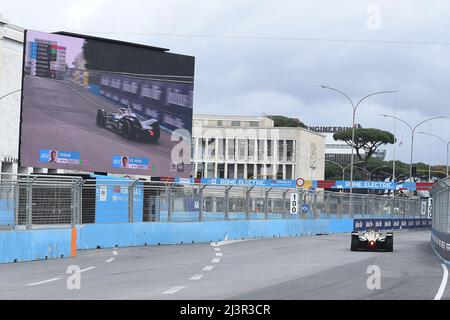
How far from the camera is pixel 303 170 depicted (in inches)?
4936

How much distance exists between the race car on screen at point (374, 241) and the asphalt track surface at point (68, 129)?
14.4 meters

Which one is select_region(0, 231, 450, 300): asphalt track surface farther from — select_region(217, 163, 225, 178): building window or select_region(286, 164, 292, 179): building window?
select_region(217, 163, 225, 178): building window

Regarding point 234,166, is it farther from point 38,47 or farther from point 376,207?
point 38,47

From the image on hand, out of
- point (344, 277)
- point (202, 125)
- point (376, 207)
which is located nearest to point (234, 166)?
point (202, 125)

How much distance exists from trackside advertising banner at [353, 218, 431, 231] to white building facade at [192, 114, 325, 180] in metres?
53.2

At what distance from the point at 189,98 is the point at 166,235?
1383 cm

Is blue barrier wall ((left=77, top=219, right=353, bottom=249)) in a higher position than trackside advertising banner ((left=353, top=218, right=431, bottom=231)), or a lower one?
higher

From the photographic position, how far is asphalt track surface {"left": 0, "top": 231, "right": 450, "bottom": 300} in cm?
1360

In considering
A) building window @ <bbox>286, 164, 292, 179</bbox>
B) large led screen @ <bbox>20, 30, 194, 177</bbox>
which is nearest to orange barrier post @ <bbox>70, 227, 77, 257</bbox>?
large led screen @ <bbox>20, 30, 194, 177</bbox>

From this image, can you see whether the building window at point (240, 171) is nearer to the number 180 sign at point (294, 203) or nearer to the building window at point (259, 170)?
the building window at point (259, 170)

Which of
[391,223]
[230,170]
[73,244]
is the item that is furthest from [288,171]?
[73,244]

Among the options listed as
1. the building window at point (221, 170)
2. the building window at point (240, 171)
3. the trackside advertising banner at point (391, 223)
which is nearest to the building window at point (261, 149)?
the building window at point (240, 171)

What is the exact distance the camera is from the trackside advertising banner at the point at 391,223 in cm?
4934
